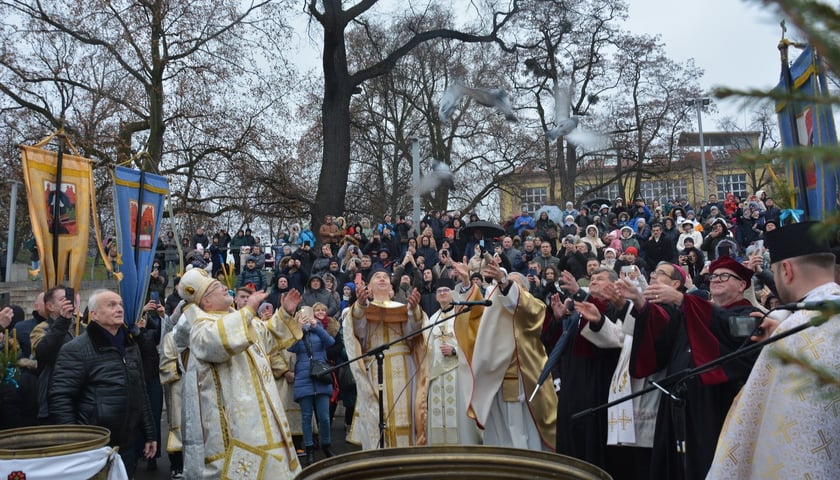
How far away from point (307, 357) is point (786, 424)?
621cm

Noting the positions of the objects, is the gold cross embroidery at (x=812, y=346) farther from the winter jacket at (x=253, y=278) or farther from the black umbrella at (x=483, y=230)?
the winter jacket at (x=253, y=278)

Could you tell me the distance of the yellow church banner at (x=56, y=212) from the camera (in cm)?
720

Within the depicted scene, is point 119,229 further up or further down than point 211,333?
further up

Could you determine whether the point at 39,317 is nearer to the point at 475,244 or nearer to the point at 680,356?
the point at 680,356

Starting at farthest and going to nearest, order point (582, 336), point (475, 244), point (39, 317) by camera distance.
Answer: point (475, 244)
point (39, 317)
point (582, 336)

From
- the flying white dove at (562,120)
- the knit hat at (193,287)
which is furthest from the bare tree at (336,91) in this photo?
the knit hat at (193,287)

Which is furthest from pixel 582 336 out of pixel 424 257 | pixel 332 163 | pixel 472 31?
pixel 472 31

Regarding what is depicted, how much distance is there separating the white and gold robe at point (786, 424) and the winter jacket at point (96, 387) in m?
3.84

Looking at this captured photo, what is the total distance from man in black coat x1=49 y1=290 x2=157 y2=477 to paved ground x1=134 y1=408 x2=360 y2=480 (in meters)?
2.49

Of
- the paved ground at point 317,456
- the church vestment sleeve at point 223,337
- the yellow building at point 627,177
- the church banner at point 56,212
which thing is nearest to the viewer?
the church vestment sleeve at point 223,337

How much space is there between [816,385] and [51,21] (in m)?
24.5

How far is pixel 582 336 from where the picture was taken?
5.89 meters

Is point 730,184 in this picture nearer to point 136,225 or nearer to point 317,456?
point 317,456

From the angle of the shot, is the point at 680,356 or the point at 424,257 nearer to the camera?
the point at 680,356
